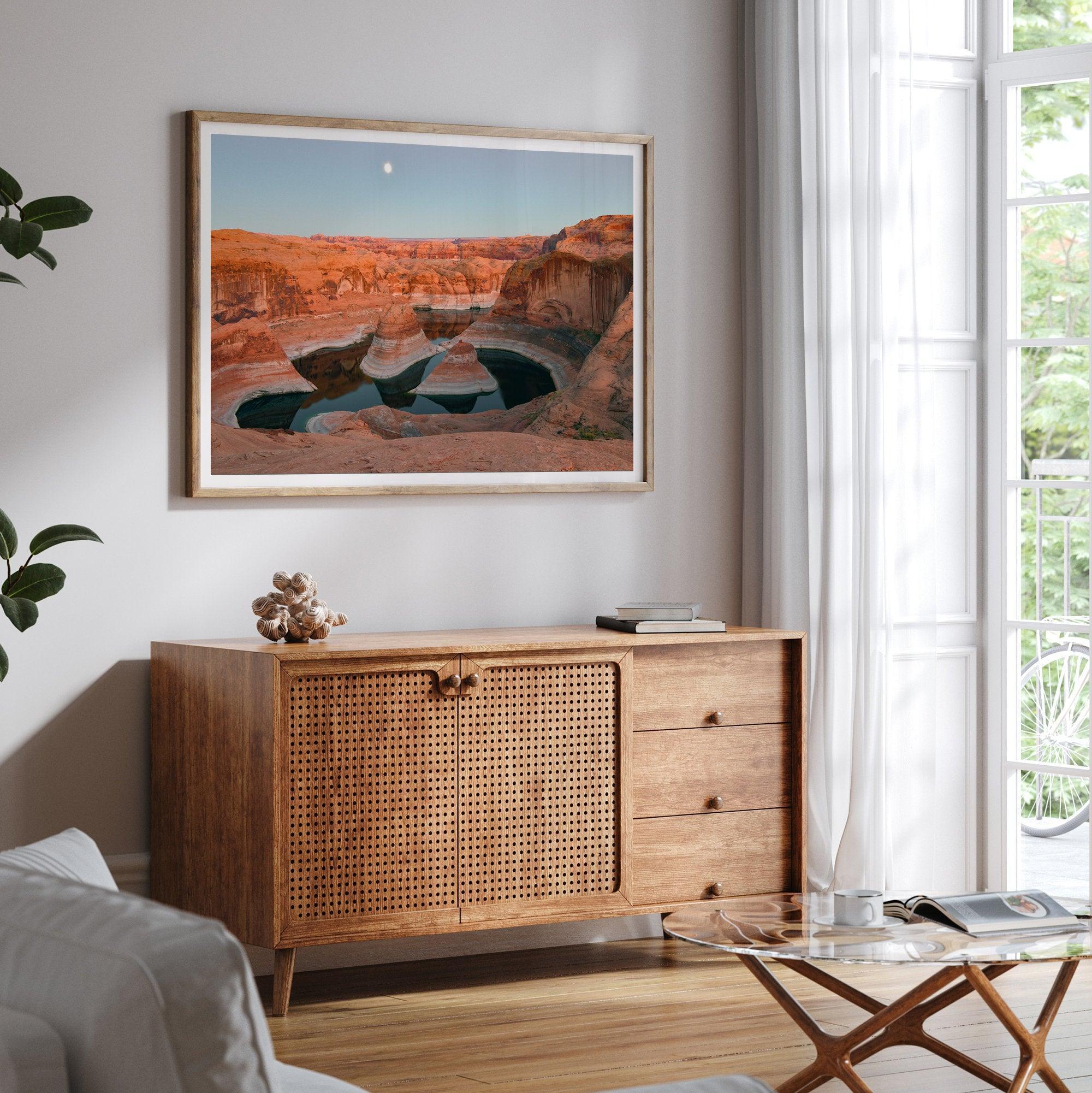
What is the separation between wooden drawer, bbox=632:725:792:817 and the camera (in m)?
4.03

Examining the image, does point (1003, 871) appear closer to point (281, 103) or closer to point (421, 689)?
point (421, 689)

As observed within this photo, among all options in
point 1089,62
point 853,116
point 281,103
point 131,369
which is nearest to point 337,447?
point 131,369

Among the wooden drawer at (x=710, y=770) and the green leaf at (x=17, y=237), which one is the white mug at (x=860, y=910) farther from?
the green leaf at (x=17, y=237)

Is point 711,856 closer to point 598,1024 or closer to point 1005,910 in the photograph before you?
point 598,1024

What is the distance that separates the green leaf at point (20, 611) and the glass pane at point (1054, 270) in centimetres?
282

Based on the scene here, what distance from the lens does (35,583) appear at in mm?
3219

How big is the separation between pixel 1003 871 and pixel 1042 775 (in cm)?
29

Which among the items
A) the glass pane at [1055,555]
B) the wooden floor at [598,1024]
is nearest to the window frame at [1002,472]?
the glass pane at [1055,555]

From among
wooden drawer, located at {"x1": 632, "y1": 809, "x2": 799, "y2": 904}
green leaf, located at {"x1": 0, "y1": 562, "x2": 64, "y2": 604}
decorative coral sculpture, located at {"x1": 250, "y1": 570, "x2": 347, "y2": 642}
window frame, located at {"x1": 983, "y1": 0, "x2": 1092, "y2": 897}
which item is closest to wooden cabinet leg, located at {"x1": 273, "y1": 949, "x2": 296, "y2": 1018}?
decorative coral sculpture, located at {"x1": 250, "y1": 570, "x2": 347, "y2": 642}

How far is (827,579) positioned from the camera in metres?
4.31

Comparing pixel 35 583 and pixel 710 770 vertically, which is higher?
pixel 35 583

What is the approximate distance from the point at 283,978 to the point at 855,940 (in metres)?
1.48

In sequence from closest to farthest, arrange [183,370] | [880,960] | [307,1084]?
A: 1. [307,1084]
2. [880,960]
3. [183,370]

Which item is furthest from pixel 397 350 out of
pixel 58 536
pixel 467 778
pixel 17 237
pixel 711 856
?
pixel 711 856
